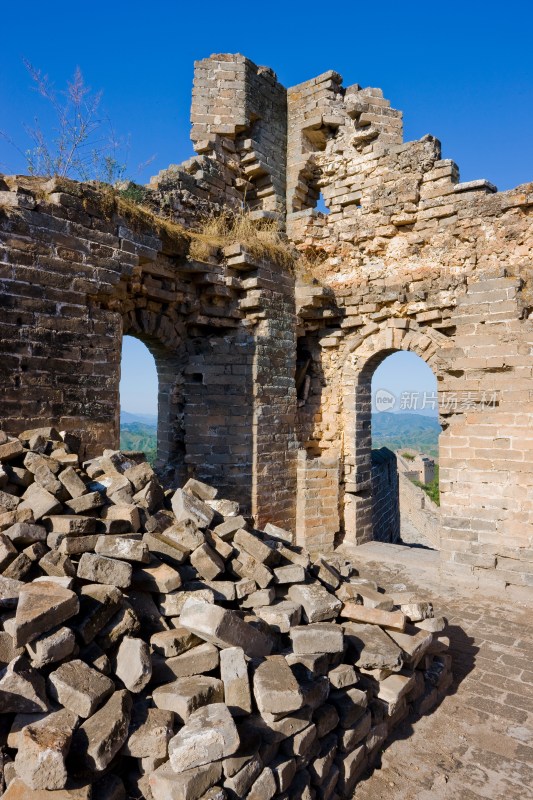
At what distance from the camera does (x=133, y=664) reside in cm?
281

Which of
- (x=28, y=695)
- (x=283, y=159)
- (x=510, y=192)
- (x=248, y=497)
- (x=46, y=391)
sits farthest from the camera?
(x=283, y=159)

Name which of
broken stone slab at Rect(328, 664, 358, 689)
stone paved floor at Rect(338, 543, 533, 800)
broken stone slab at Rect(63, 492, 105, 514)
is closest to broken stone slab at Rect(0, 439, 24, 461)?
broken stone slab at Rect(63, 492, 105, 514)

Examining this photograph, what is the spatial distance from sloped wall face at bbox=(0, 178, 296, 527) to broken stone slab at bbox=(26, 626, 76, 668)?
2640mm

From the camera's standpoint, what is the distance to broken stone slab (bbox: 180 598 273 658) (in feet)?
9.95

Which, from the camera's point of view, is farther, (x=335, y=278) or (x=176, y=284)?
(x=335, y=278)

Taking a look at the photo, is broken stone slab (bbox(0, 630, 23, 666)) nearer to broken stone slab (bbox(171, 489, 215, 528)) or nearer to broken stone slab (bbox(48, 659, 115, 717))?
broken stone slab (bbox(48, 659, 115, 717))

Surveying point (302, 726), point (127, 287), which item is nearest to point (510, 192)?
point (127, 287)

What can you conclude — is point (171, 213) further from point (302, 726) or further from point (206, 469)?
point (302, 726)

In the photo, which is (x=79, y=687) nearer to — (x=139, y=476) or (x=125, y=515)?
(x=125, y=515)

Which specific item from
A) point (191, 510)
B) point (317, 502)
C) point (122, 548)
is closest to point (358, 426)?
point (317, 502)

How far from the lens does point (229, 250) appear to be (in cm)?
755

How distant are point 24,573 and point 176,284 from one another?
4.84 m

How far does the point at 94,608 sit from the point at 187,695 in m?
0.70

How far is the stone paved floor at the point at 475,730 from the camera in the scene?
10.9ft
